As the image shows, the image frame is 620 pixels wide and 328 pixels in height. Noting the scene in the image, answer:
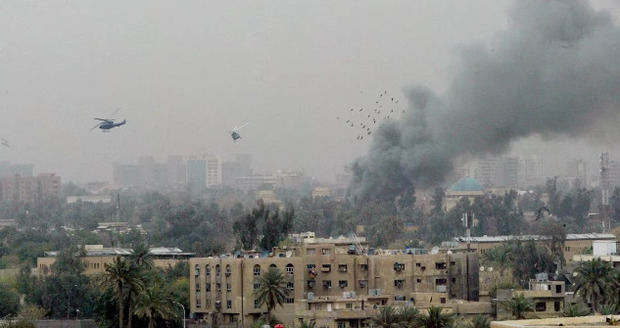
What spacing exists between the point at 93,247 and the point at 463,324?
60.8m

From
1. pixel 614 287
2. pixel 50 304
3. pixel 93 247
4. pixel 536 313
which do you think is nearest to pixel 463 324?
pixel 536 313

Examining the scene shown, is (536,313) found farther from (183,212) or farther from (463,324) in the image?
(183,212)

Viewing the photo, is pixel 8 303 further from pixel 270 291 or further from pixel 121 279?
pixel 270 291

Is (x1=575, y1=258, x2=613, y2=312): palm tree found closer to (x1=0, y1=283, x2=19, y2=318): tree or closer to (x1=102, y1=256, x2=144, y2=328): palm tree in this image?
(x1=102, y1=256, x2=144, y2=328): palm tree

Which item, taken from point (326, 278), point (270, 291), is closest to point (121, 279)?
point (270, 291)

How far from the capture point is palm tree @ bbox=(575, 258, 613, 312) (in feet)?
201

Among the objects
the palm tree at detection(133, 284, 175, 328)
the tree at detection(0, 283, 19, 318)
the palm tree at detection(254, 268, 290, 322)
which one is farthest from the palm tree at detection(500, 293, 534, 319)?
the tree at detection(0, 283, 19, 318)

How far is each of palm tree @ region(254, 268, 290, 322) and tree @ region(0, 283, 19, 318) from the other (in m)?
18.7

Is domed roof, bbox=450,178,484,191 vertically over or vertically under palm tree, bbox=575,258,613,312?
over

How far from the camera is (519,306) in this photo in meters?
56.6

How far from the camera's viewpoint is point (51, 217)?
181 meters

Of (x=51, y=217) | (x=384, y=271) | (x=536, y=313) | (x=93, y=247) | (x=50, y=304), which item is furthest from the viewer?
(x=51, y=217)

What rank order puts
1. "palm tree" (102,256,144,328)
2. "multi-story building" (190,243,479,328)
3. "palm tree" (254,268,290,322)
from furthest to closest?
"multi-story building" (190,243,479,328) < "palm tree" (254,268,290,322) < "palm tree" (102,256,144,328)

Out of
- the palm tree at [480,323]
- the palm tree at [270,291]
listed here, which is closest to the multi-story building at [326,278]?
the palm tree at [270,291]
